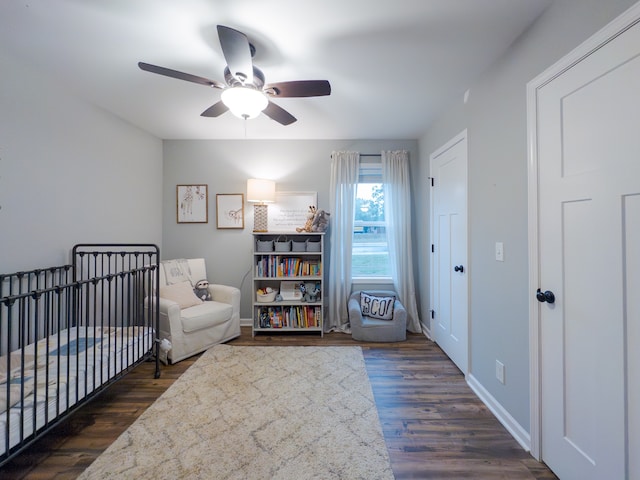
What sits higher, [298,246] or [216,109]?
[216,109]

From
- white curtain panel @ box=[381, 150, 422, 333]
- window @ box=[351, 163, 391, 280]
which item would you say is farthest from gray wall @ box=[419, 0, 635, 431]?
window @ box=[351, 163, 391, 280]

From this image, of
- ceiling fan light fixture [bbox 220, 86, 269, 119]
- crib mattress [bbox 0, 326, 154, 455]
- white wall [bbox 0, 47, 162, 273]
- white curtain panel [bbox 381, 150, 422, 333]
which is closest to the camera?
crib mattress [bbox 0, 326, 154, 455]

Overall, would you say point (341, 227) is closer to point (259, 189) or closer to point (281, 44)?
point (259, 189)

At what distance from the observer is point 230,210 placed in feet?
11.6

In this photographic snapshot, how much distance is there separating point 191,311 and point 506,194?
293 cm

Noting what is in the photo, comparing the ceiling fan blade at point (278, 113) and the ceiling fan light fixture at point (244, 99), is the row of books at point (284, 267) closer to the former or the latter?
the ceiling fan blade at point (278, 113)

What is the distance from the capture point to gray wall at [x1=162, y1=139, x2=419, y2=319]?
11.5 feet

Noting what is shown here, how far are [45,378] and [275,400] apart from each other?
1365 millimetres

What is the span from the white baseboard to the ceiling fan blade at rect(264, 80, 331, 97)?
2.43 meters

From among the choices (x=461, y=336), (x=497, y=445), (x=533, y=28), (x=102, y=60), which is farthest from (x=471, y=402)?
(x=102, y=60)

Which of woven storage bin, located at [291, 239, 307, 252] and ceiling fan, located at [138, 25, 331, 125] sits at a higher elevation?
ceiling fan, located at [138, 25, 331, 125]

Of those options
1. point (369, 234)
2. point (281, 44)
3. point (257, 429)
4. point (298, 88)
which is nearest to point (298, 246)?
point (369, 234)

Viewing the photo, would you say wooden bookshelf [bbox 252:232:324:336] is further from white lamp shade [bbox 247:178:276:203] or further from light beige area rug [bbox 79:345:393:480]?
light beige area rug [bbox 79:345:393:480]

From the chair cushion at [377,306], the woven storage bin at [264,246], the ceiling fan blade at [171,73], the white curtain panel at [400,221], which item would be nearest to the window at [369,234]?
the white curtain panel at [400,221]
